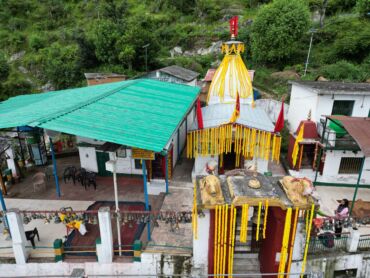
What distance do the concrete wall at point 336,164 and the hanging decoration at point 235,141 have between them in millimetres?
3771

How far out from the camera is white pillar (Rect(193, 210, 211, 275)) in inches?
315

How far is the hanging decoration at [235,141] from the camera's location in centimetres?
1378

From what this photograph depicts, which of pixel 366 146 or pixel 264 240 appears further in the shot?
pixel 366 146

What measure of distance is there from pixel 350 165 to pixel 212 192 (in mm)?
12176

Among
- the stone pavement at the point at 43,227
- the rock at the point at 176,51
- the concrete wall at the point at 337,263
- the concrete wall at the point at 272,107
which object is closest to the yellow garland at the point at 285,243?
the concrete wall at the point at 337,263

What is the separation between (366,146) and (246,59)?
3061 cm

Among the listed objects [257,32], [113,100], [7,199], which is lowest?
[7,199]

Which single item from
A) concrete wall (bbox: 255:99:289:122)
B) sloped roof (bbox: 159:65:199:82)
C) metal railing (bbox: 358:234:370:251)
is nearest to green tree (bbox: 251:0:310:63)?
concrete wall (bbox: 255:99:289:122)

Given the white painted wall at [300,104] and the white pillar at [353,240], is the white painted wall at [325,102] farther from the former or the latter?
the white pillar at [353,240]

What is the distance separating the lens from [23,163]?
15.8m

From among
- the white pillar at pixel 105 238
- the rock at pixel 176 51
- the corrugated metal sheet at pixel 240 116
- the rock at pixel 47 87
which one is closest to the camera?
the white pillar at pixel 105 238

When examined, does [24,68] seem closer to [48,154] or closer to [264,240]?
[48,154]

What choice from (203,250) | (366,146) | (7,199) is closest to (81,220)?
(203,250)

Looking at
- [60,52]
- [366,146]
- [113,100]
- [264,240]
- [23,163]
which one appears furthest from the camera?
[60,52]
